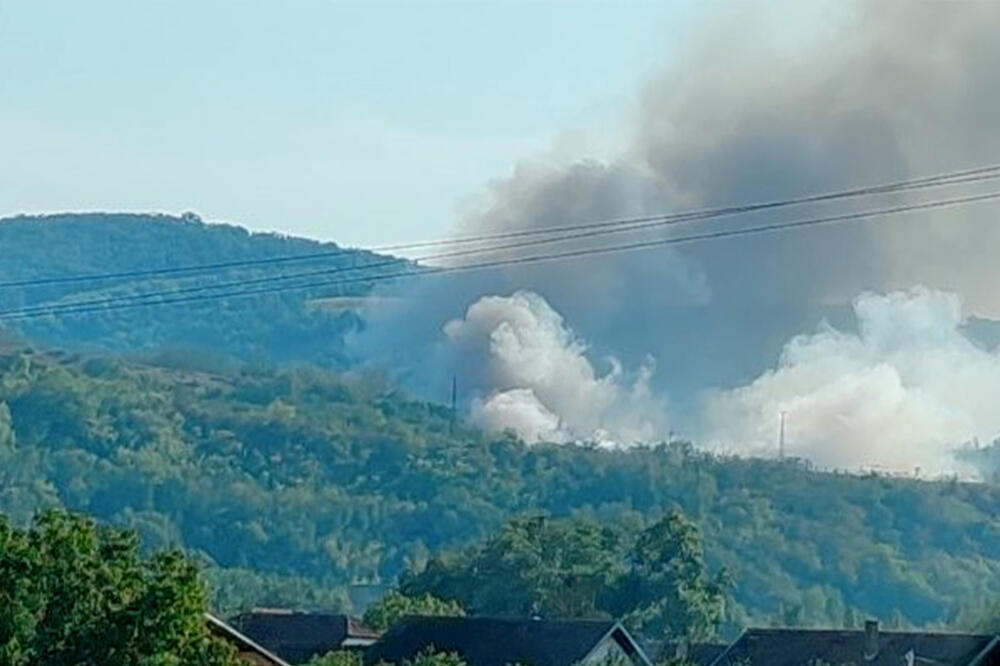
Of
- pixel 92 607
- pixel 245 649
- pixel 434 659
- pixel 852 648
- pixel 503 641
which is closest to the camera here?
pixel 92 607

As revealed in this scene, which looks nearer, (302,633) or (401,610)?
(302,633)

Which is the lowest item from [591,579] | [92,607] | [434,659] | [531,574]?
[591,579]

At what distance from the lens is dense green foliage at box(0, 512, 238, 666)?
61688 millimetres

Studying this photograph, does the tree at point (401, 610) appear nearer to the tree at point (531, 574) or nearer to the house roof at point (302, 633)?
the house roof at point (302, 633)

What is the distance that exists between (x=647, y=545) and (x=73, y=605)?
108 meters

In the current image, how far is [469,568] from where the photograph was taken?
170125 millimetres

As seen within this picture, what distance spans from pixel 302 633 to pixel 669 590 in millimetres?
33885

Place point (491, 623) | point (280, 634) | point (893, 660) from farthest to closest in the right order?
point (280, 634), point (491, 623), point (893, 660)

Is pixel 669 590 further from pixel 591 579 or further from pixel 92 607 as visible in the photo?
pixel 92 607

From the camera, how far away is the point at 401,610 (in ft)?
481

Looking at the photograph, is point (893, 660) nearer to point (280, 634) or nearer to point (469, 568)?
point (280, 634)

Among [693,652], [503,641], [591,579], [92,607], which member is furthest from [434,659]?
[591,579]

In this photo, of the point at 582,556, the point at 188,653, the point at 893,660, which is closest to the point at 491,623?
the point at 893,660

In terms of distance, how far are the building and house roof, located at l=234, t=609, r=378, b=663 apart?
16.3 meters
